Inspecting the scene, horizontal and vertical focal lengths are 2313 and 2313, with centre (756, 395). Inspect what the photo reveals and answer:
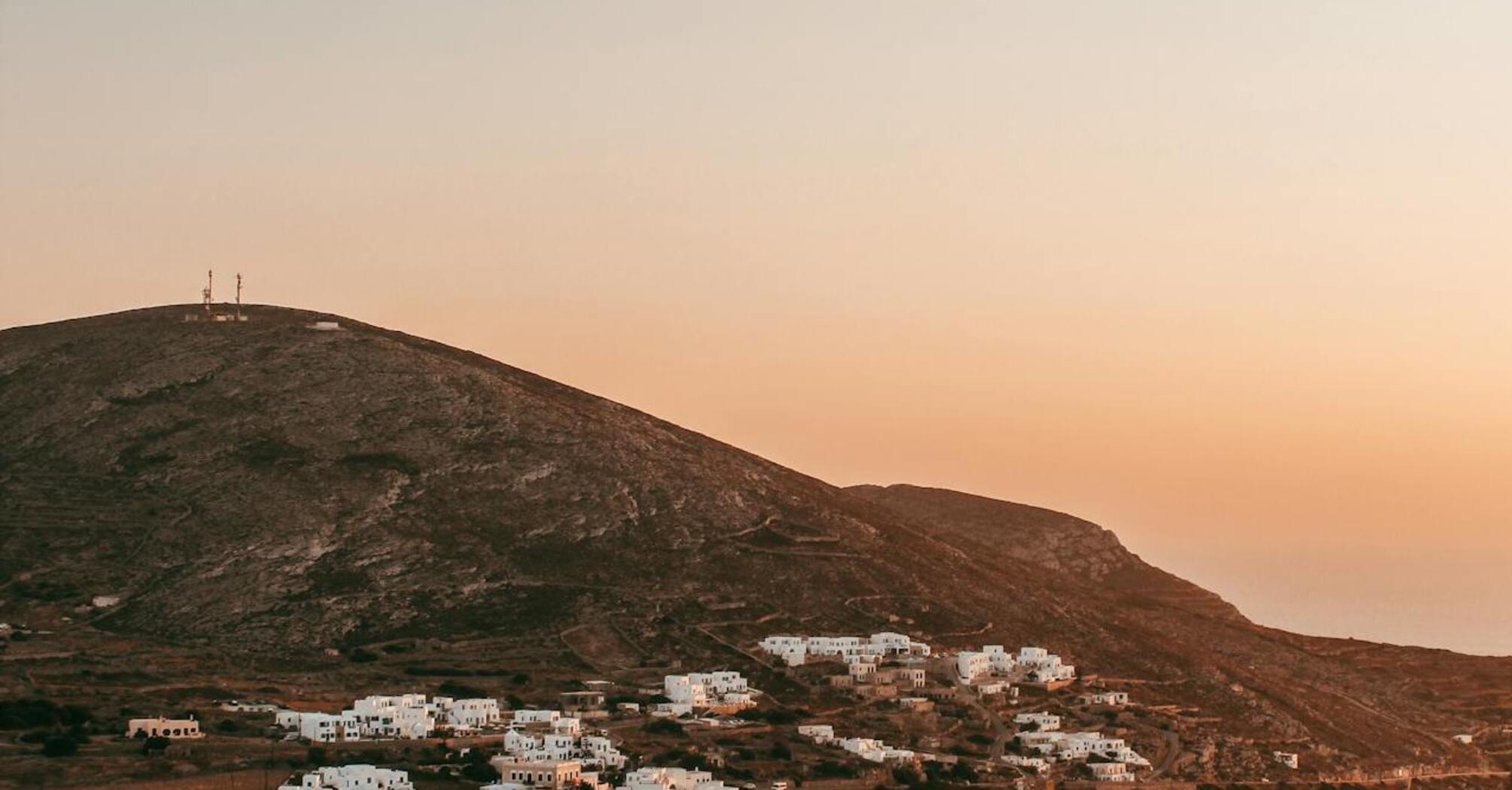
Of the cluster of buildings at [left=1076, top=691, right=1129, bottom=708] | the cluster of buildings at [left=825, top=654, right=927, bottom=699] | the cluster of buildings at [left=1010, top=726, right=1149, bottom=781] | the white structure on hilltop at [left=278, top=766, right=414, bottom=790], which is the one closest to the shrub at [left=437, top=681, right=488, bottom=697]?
the cluster of buildings at [left=825, top=654, right=927, bottom=699]

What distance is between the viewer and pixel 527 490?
128750mm

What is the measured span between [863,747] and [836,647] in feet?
57.1

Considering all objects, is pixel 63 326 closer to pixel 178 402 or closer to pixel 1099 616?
pixel 178 402

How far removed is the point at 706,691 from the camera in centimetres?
10219

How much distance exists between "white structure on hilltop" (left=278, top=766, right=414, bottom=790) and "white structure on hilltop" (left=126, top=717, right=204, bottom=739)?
7368 mm

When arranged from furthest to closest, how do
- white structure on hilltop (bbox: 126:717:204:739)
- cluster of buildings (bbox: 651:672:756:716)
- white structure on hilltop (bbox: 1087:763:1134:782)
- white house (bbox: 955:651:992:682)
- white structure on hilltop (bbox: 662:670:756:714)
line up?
white house (bbox: 955:651:992:682) → white structure on hilltop (bbox: 662:670:756:714) → cluster of buildings (bbox: 651:672:756:716) → white structure on hilltop (bbox: 1087:763:1134:782) → white structure on hilltop (bbox: 126:717:204:739)

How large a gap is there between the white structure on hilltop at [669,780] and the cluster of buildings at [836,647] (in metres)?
24.2

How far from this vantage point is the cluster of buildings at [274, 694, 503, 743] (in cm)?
9088

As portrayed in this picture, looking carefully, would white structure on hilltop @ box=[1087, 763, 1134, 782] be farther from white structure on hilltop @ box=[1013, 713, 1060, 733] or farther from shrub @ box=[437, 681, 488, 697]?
shrub @ box=[437, 681, 488, 697]

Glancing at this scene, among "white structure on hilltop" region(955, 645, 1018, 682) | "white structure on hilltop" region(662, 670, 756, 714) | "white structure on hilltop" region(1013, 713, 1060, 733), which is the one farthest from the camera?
"white structure on hilltop" region(955, 645, 1018, 682)

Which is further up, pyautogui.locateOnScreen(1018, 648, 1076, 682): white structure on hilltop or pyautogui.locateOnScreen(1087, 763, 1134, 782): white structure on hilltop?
pyautogui.locateOnScreen(1018, 648, 1076, 682): white structure on hilltop

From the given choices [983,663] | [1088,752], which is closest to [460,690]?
[983,663]

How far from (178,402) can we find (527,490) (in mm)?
23316

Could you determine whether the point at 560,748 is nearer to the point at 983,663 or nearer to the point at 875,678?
the point at 875,678
